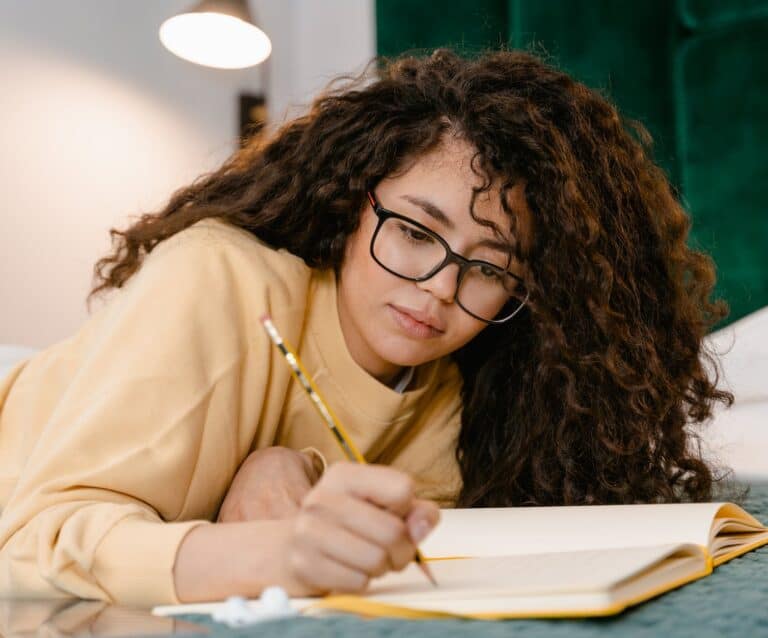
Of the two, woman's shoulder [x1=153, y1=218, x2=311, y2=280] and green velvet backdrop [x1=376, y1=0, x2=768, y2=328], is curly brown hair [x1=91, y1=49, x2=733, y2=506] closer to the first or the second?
woman's shoulder [x1=153, y1=218, x2=311, y2=280]

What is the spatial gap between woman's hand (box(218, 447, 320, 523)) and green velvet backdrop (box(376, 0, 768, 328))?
151 cm

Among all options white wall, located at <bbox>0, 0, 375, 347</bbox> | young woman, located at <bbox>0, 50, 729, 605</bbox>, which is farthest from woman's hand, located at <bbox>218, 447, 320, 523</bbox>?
white wall, located at <bbox>0, 0, 375, 347</bbox>

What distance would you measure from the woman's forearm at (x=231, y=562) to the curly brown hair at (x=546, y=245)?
0.58m

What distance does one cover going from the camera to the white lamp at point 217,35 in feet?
7.37

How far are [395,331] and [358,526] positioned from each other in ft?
1.76

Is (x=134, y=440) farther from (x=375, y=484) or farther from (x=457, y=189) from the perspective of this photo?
(x=457, y=189)

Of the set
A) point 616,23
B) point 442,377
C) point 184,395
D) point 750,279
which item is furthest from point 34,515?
point 616,23

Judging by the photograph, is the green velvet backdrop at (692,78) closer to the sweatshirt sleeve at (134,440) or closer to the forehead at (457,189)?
the forehead at (457,189)

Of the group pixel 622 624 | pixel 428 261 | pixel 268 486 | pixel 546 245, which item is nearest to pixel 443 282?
pixel 428 261

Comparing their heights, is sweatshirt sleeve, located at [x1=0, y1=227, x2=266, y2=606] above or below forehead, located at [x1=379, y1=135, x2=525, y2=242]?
below

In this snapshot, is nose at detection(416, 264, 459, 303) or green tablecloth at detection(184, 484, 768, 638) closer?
green tablecloth at detection(184, 484, 768, 638)

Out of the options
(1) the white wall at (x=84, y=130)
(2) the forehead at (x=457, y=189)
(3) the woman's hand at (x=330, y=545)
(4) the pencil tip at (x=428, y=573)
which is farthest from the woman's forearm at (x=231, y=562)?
(1) the white wall at (x=84, y=130)

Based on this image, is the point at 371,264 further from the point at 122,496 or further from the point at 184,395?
the point at 122,496

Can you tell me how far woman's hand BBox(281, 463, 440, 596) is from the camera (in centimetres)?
58
